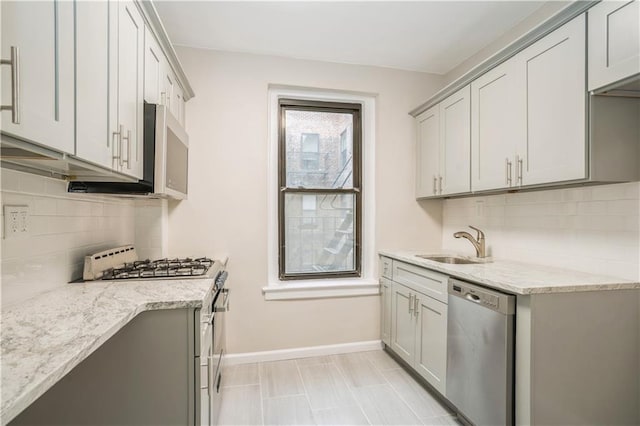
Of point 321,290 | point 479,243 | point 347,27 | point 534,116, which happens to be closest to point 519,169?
point 534,116

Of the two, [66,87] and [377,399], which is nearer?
[66,87]

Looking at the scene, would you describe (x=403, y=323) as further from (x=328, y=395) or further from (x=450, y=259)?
(x=328, y=395)

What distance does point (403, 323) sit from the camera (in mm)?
2562

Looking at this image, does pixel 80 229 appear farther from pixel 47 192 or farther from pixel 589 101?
pixel 589 101

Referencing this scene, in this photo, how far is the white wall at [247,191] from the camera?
8.67 ft

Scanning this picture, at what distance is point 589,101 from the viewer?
154 cm

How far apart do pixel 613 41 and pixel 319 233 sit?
7.56 ft

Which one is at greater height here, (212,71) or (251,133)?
(212,71)

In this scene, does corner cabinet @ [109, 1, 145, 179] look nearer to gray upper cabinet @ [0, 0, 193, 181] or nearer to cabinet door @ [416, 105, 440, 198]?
gray upper cabinet @ [0, 0, 193, 181]

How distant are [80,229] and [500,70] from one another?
2.69m

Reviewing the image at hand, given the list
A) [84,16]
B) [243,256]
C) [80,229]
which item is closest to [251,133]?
[243,256]

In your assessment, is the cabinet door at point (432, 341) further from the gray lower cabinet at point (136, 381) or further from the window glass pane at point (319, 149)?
the gray lower cabinet at point (136, 381)

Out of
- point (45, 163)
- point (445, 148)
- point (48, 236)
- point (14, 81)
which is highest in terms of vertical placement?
point (445, 148)

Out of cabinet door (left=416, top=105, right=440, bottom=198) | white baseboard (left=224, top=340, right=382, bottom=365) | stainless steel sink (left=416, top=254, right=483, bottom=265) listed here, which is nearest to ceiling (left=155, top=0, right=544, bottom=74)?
cabinet door (left=416, top=105, right=440, bottom=198)
